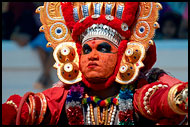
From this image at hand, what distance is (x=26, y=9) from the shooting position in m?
8.65

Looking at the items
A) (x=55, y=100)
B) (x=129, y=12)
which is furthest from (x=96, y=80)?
(x=129, y=12)

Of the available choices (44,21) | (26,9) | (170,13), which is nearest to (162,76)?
(44,21)

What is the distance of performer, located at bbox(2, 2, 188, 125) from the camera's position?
12.2 feet

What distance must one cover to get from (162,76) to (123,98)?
0.41 m

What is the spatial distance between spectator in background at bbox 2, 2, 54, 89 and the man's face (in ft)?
11.0

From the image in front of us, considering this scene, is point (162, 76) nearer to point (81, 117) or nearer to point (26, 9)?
point (81, 117)

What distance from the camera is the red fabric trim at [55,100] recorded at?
3.79 m

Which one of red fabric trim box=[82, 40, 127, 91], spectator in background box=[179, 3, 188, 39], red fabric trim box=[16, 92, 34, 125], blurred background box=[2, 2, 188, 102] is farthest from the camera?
spectator in background box=[179, 3, 188, 39]

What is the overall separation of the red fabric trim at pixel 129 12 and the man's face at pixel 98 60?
0.79 ft

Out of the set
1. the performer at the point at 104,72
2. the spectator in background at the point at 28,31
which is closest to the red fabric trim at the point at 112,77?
the performer at the point at 104,72

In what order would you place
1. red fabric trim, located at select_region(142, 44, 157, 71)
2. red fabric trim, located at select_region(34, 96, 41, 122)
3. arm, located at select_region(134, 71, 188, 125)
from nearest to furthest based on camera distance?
arm, located at select_region(134, 71, 188, 125)
red fabric trim, located at select_region(34, 96, 41, 122)
red fabric trim, located at select_region(142, 44, 157, 71)

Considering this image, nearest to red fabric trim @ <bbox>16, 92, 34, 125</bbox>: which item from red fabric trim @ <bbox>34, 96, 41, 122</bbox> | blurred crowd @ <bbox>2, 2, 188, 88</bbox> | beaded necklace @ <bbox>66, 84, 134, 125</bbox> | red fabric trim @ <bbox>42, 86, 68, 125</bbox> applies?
red fabric trim @ <bbox>34, 96, 41, 122</bbox>

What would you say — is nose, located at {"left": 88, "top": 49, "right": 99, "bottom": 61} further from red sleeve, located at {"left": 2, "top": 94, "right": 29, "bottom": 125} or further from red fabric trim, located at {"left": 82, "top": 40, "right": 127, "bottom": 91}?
red sleeve, located at {"left": 2, "top": 94, "right": 29, "bottom": 125}

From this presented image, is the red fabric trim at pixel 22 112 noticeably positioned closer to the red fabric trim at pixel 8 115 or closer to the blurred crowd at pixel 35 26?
the red fabric trim at pixel 8 115
